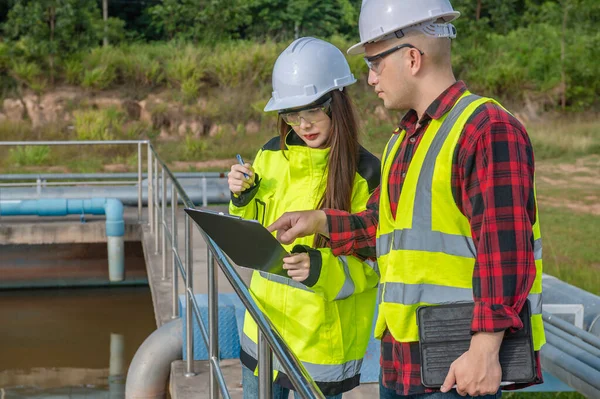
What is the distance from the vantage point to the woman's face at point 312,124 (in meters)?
2.65

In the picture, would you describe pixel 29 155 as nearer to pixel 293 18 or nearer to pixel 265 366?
pixel 293 18

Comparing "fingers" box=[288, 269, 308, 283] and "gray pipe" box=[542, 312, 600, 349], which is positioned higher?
"fingers" box=[288, 269, 308, 283]

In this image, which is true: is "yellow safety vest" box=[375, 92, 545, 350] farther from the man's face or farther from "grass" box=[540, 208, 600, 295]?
"grass" box=[540, 208, 600, 295]

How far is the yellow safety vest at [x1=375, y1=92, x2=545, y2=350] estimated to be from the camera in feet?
6.10

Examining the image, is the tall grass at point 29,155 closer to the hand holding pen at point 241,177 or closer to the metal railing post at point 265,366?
the hand holding pen at point 241,177

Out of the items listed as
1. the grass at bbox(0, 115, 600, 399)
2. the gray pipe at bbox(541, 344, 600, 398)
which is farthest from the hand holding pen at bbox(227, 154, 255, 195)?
the grass at bbox(0, 115, 600, 399)

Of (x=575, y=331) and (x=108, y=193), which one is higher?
(x=575, y=331)

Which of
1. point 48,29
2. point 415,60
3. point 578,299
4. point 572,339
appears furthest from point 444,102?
point 48,29

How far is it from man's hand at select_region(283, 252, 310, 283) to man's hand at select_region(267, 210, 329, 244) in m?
0.06

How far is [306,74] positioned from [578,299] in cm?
346

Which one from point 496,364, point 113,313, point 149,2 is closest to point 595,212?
point 113,313

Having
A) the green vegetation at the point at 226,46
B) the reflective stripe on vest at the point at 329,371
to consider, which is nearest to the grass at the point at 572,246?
the reflective stripe on vest at the point at 329,371

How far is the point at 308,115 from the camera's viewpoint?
2674mm

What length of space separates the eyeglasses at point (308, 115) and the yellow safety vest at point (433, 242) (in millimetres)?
770
